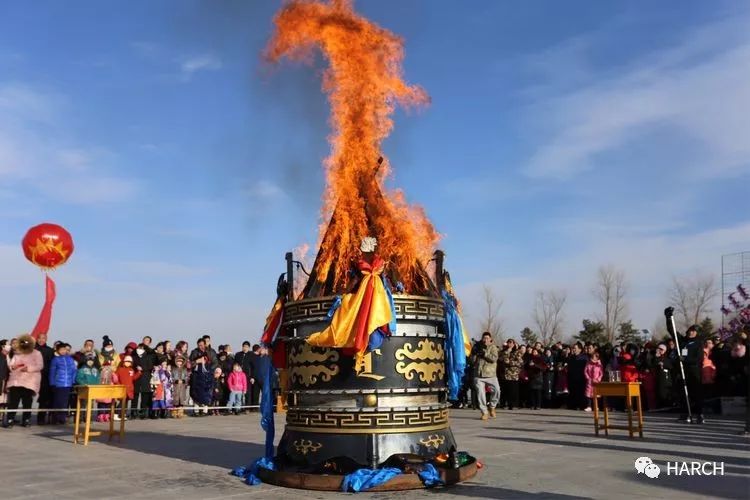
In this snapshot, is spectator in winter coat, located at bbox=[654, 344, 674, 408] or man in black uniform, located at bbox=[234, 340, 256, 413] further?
man in black uniform, located at bbox=[234, 340, 256, 413]

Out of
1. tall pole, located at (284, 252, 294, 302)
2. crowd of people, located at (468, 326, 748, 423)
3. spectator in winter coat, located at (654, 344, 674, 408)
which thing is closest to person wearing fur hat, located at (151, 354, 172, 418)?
crowd of people, located at (468, 326, 748, 423)

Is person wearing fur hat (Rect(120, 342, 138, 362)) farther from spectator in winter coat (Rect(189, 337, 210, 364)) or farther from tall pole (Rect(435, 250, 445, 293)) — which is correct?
tall pole (Rect(435, 250, 445, 293))

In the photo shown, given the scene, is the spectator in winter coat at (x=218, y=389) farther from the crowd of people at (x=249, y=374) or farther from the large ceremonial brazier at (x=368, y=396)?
the large ceremonial brazier at (x=368, y=396)

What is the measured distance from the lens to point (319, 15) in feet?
29.5

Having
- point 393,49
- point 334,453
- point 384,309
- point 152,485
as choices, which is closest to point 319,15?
point 393,49

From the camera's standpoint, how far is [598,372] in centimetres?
1869

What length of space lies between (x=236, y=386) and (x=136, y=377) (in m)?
3.00

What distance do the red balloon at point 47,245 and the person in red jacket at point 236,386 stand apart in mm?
5507

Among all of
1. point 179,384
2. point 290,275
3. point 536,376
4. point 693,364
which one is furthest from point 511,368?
point 290,275

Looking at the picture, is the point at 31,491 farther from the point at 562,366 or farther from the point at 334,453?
the point at 562,366

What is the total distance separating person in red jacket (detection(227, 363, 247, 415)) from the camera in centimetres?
1955

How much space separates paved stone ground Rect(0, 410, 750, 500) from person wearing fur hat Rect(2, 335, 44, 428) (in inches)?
37.8

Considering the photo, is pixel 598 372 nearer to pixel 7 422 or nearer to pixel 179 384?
pixel 179 384

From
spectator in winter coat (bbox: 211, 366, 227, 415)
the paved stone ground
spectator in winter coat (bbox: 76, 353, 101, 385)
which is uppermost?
spectator in winter coat (bbox: 76, 353, 101, 385)
